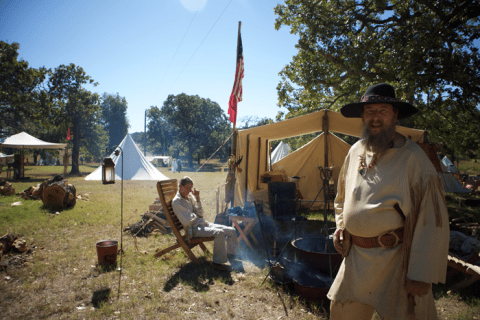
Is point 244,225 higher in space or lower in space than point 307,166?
lower

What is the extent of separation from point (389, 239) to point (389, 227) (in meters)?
0.08

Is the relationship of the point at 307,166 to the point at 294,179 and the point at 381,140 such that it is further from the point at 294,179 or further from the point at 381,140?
the point at 381,140

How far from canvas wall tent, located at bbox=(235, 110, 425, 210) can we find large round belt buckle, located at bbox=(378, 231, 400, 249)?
4.49 metres

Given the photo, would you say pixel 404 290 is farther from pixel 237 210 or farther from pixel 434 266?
pixel 237 210

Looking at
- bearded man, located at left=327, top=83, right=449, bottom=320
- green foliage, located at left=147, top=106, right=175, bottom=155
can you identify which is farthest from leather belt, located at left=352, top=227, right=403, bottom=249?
green foliage, located at left=147, top=106, right=175, bottom=155

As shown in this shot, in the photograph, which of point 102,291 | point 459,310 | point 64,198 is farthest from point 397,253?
point 64,198

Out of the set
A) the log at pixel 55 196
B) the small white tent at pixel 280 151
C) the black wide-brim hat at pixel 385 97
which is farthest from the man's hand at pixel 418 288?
the small white tent at pixel 280 151

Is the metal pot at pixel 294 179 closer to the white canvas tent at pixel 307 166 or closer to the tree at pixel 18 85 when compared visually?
the white canvas tent at pixel 307 166

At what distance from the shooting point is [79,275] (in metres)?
3.79

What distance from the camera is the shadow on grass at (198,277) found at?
3.55m

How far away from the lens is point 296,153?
27.6 feet

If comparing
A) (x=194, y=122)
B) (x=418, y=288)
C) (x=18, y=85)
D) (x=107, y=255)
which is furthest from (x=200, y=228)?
(x=194, y=122)

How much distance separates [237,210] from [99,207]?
5247 mm

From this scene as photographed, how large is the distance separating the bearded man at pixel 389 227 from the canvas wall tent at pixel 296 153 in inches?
166
